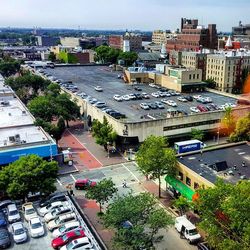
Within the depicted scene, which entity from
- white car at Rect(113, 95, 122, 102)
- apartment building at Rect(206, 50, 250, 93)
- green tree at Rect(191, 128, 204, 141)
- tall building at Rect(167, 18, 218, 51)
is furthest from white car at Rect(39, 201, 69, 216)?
tall building at Rect(167, 18, 218, 51)

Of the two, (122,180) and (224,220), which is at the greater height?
(224,220)

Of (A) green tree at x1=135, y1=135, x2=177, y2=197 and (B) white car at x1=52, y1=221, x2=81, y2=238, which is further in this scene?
(A) green tree at x1=135, y1=135, x2=177, y2=197

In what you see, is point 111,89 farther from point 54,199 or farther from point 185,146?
point 54,199

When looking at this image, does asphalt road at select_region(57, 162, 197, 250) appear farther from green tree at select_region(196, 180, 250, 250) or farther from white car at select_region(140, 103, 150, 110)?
white car at select_region(140, 103, 150, 110)

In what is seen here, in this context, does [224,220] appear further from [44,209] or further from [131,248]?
[44,209]

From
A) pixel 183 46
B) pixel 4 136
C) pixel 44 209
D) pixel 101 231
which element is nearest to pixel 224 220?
pixel 101 231

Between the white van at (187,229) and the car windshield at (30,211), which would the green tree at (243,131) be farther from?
the car windshield at (30,211)
